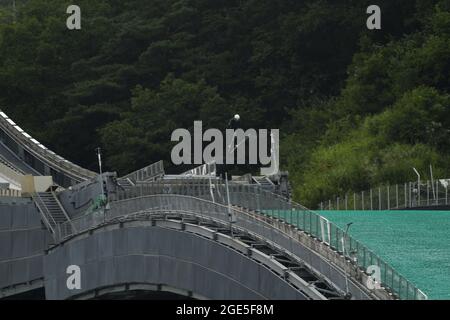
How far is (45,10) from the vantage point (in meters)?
108

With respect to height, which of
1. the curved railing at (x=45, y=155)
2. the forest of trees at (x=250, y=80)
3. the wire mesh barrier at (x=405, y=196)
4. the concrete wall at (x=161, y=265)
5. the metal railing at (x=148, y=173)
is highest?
the forest of trees at (x=250, y=80)

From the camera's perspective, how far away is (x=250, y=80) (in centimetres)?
9812

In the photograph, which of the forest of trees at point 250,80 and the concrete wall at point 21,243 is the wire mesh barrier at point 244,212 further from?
the forest of trees at point 250,80

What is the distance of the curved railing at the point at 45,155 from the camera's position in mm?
79062

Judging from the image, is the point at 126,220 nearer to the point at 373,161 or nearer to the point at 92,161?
the point at 373,161

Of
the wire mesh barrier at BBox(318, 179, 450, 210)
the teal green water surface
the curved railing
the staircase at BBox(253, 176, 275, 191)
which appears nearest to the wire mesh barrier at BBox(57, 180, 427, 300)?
the teal green water surface

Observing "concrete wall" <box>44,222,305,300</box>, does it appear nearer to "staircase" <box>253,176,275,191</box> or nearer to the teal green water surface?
the teal green water surface

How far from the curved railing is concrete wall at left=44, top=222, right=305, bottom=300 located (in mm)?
19287

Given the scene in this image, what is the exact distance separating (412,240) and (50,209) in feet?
51.0

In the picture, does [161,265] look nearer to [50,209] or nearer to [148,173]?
[50,209]

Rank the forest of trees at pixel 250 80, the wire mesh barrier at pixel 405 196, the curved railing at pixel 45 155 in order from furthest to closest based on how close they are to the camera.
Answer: the forest of trees at pixel 250 80, the curved railing at pixel 45 155, the wire mesh barrier at pixel 405 196

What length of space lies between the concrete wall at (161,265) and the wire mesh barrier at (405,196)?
829 inches

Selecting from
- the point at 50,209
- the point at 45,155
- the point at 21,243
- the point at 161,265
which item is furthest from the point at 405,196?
the point at 161,265

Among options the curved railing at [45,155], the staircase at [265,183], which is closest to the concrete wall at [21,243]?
the staircase at [265,183]
